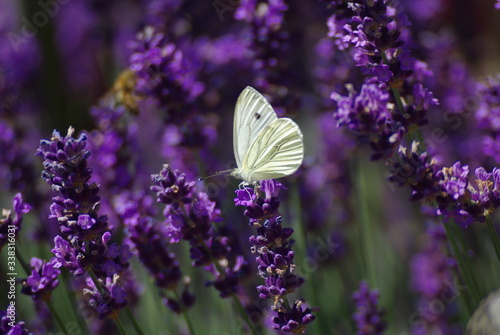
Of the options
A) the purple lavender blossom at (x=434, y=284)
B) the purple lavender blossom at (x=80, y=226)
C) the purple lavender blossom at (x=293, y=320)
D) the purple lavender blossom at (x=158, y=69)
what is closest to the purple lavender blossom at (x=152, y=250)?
the purple lavender blossom at (x=80, y=226)

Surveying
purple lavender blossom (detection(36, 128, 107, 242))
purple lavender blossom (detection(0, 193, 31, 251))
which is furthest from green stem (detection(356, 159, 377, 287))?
purple lavender blossom (detection(0, 193, 31, 251))

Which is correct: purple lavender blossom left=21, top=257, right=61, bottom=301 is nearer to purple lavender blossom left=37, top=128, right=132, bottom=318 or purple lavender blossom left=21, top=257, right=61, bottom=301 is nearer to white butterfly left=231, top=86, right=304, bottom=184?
purple lavender blossom left=37, top=128, right=132, bottom=318

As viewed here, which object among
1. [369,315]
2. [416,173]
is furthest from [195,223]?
[369,315]

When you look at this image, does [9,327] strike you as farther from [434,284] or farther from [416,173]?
[434,284]

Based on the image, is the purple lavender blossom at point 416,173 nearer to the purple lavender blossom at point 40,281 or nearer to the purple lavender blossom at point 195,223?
the purple lavender blossom at point 195,223

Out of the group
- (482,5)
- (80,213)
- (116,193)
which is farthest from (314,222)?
(482,5)

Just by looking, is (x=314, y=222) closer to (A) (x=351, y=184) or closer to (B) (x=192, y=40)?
(A) (x=351, y=184)

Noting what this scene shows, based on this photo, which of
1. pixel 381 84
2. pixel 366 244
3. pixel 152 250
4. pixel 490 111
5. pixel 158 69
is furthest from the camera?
pixel 366 244
